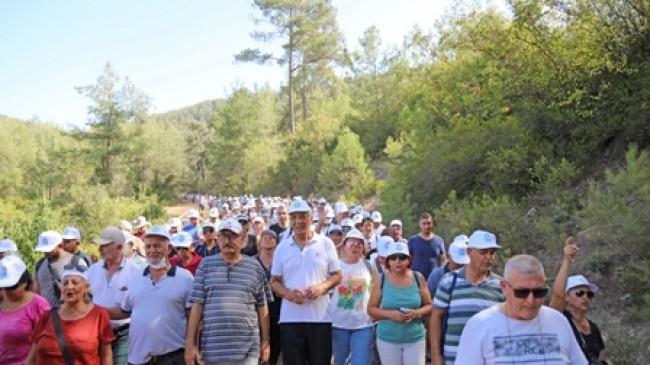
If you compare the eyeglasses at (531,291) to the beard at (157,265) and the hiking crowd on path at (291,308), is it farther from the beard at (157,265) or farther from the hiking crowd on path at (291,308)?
the beard at (157,265)

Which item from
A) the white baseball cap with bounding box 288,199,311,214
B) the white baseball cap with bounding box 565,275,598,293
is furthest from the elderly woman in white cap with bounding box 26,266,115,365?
the white baseball cap with bounding box 565,275,598,293

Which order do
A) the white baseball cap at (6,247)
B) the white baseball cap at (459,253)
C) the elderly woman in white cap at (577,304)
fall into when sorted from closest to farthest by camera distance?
1. the elderly woman in white cap at (577,304)
2. the white baseball cap at (459,253)
3. the white baseball cap at (6,247)

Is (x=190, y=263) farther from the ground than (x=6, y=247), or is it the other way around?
(x=6, y=247)

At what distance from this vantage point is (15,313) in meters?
4.22

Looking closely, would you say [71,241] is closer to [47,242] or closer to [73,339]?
[47,242]

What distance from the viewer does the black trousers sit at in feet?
17.0

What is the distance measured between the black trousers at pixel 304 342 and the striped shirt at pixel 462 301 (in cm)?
137

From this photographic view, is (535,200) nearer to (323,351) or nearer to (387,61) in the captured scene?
(323,351)

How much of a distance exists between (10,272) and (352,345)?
321cm

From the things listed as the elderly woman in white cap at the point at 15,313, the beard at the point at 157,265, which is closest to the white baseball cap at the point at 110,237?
the beard at the point at 157,265

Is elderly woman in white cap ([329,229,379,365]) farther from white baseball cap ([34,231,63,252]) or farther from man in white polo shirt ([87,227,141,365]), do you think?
white baseball cap ([34,231,63,252])

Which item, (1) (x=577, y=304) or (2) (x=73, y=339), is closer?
(2) (x=73, y=339)

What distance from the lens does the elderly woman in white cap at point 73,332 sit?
396cm

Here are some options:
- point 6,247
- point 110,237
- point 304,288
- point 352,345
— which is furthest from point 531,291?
point 6,247
